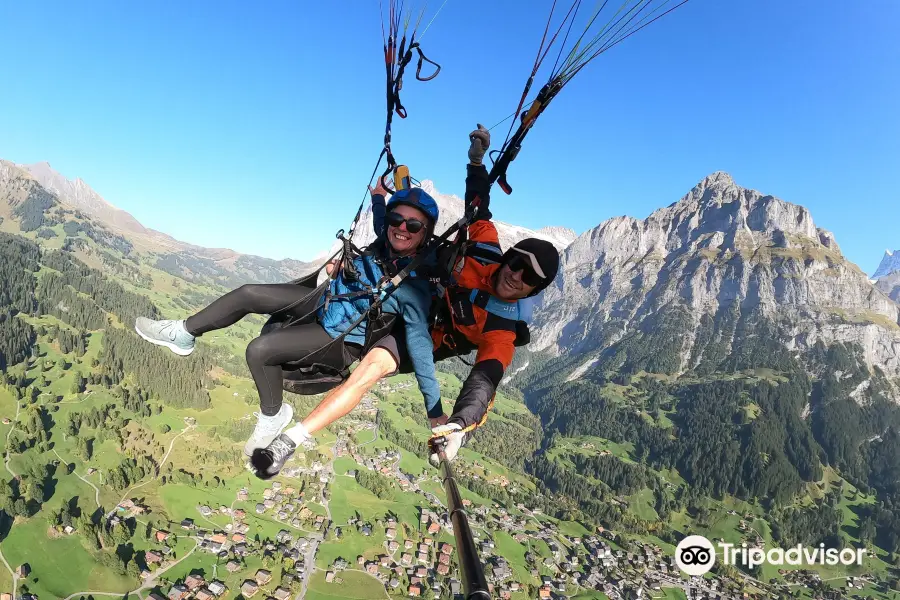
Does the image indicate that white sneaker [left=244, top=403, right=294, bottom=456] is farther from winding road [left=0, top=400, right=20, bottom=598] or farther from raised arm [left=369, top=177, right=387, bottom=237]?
winding road [left=0, top=400, right=20, bottom=598]

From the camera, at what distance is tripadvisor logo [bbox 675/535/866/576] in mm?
68125

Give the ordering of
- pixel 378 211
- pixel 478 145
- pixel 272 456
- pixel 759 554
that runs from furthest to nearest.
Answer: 1. pixel 759 554
2. pixel 478 145
3. pixel 378 211
4. pixel 272 456

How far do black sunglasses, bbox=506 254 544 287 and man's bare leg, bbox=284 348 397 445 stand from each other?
1.78 m

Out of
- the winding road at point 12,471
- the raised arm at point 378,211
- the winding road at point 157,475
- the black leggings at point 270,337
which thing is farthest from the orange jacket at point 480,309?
the winding road at point 157,475

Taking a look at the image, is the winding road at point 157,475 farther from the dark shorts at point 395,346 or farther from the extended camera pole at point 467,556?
the extended camera pole at point 467,556

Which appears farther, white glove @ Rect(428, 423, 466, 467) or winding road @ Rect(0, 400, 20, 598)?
winding road @ Rect(0, 400, 20, 598)

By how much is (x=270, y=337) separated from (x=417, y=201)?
7.84 ft

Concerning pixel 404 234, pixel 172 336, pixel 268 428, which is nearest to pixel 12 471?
pixel 172 336

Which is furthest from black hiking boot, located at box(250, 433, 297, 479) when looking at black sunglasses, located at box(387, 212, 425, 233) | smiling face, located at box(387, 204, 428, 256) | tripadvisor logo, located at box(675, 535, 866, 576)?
tripadvisor logo, located at box(675, 535, 866, 576)

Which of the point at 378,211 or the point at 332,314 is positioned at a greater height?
the point at 378,211

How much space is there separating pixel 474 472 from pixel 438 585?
119ft

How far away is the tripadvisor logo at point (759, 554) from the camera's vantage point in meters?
68.1

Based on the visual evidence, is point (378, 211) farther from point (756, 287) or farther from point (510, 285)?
point (756, 287)

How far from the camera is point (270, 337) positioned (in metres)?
5.44
